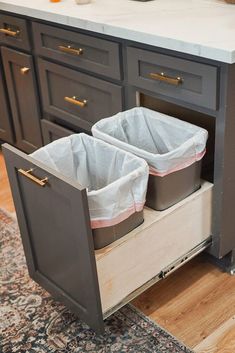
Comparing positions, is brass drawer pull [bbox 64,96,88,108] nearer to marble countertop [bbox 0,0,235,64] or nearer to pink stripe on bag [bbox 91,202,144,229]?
marble countertop [bbox 0,0,235,64]

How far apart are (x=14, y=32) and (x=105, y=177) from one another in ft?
3.31

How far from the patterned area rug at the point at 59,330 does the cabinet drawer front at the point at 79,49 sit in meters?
0.83

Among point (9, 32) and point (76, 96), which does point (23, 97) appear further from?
point (76, 96)

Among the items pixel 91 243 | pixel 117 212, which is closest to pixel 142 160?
pixel 117 212

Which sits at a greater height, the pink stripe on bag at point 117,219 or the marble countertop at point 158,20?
the marble countertop at point 158,20

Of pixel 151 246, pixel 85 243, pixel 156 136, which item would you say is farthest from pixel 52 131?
pixel 85 243

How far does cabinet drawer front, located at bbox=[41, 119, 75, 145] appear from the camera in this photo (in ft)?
7.17

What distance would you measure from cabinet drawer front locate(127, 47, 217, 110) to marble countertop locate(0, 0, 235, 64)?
0.05 meters

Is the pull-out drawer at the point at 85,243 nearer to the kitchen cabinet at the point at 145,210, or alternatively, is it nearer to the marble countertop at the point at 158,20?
the kitchen cabinet at the point at 145,210

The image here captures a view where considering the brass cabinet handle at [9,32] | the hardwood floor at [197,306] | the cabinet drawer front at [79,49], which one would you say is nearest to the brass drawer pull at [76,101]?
the cabinet drawer front at [79,49]

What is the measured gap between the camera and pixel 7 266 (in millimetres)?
1903

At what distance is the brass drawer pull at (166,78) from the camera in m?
1.51

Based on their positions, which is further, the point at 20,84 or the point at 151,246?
the point at 20,84

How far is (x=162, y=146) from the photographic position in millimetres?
1715
